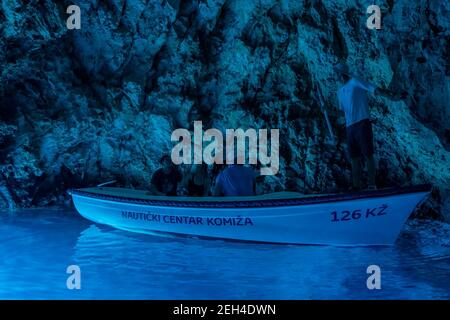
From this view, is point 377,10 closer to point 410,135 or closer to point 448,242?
point 410,135

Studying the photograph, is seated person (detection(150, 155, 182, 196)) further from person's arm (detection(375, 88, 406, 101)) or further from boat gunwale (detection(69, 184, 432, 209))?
person's arm (detection(375, 88, 406, 101))

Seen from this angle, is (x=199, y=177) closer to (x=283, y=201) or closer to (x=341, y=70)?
(x=341, y=70)

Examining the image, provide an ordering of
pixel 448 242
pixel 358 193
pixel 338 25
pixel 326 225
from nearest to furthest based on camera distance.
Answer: pixel 358 193 → pixel 326 225 → pixel 448 242 → pixel 338 25

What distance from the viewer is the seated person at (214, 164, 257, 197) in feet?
24.2

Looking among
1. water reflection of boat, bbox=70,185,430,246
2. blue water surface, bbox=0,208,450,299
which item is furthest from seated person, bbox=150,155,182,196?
blue water surface, bbox=0,208,450,299

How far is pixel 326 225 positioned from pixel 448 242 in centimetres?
220

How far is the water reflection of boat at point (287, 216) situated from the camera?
5871 millimetres

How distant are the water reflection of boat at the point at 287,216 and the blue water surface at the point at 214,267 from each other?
18 centimetres

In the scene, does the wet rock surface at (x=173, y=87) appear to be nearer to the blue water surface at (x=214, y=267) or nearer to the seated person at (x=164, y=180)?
the seated person at (x=164, y=180)

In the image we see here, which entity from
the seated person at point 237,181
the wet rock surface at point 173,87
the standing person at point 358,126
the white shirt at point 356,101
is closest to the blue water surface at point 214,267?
the seated person at point 237,181
